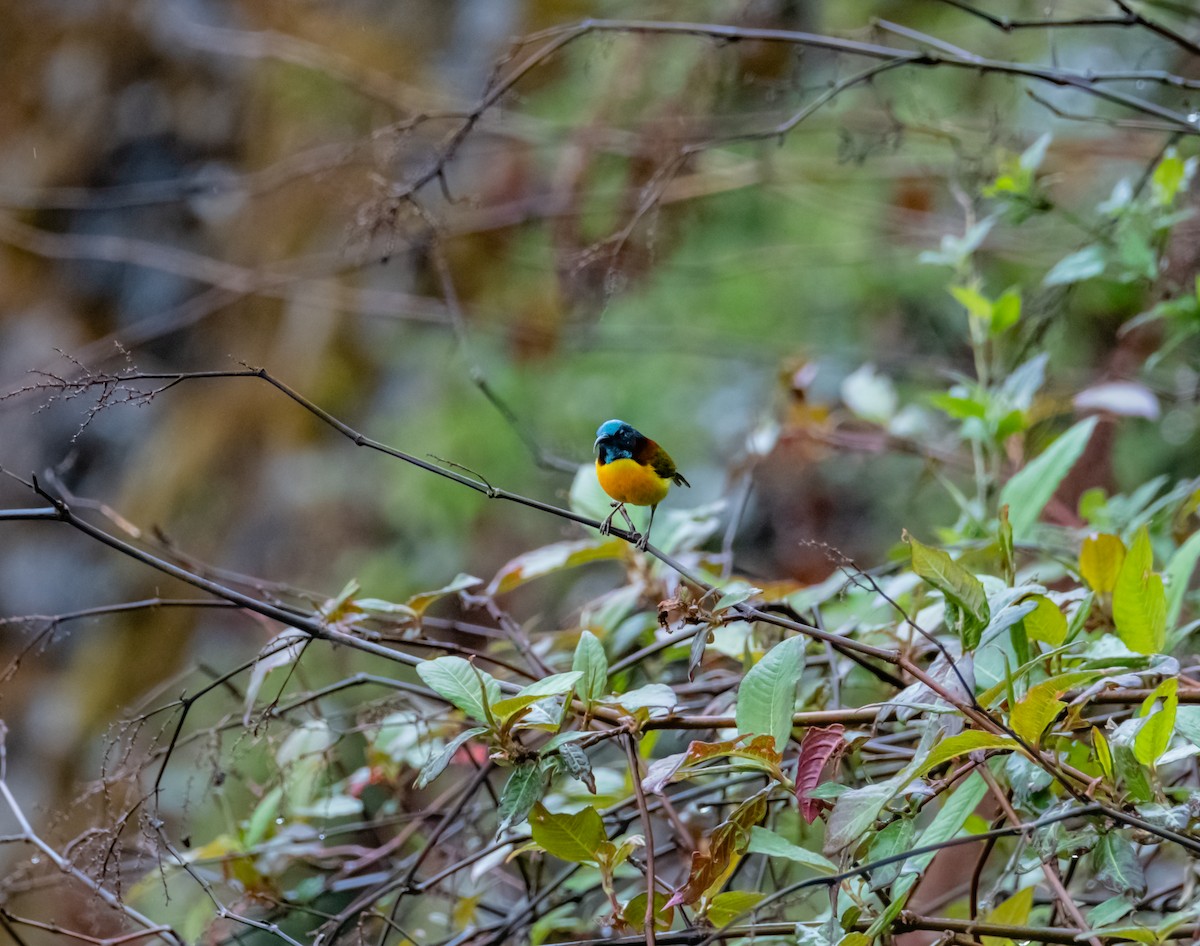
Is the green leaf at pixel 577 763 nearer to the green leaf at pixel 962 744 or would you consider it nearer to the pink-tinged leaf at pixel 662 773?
the pink-tinged leaf at pixel 662 773

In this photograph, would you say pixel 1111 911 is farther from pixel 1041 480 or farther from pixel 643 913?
pixel 1041 480

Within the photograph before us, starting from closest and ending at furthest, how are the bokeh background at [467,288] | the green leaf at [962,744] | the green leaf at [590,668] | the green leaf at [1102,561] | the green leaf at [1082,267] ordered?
the green leaf at [962,744], the green leaf at [590,668], the green leaf at [1102,561], the green leaf at [1082,267], the bokeh background at [467,288]

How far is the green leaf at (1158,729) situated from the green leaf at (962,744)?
8cm

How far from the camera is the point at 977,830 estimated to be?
37.2 inches

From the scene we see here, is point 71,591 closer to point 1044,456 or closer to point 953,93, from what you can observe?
point 953,93

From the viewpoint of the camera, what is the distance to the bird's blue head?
1189mm

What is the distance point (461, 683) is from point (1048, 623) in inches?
17.5

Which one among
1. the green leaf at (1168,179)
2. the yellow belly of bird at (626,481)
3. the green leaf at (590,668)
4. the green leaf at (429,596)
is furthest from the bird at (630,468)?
the green leaf at (1168,179)

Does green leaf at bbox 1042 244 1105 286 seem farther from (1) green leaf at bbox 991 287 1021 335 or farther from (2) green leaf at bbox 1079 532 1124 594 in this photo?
(2) green leaf at bbox 1079 532 1124 594

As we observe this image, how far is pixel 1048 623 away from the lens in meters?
0.82

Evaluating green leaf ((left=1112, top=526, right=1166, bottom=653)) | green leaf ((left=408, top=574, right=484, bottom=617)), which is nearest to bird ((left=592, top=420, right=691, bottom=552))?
green leaf ((left=408, top=574, right=484, bottom=617))

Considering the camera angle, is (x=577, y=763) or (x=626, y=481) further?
(x=626, y=481)

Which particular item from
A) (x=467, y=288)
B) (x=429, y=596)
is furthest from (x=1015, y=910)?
(x=467, y=288)

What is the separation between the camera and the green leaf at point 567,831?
29.1 inches
